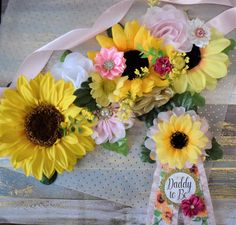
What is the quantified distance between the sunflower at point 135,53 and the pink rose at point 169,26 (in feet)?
0.06

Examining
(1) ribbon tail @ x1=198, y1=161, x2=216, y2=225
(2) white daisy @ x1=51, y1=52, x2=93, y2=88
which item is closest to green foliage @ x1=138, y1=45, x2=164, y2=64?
(2) white daisy @ x1=51, y1=52, x2=93, y2=88

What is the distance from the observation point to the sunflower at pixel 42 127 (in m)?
0.75

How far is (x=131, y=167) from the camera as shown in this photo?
2.55 feet

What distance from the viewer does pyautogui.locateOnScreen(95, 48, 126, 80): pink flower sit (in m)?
0.72

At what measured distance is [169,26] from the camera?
2.44ft

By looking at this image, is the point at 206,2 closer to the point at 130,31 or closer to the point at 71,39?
the point at 130,31

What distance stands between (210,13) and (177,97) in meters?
0.19

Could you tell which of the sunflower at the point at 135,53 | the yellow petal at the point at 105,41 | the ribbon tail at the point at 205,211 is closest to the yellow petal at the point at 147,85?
the sunflower at the point at 135,53

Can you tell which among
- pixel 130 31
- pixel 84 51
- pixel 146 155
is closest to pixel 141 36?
pixel 130 31

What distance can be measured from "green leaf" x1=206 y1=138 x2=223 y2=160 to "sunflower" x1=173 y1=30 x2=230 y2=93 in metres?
0.11

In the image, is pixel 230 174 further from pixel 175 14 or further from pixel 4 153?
pixel 4 153

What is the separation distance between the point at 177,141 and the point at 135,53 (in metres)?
0.19

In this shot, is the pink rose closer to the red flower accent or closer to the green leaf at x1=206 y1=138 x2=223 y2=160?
the red flower accent

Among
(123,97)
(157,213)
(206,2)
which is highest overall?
(206,2)
